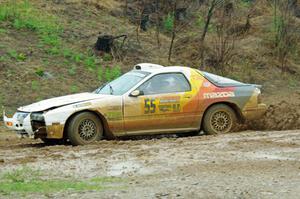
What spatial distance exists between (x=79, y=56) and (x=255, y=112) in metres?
9.49

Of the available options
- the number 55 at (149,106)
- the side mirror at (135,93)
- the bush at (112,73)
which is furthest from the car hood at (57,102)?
the bush at (112,73)

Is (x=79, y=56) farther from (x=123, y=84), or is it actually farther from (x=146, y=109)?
(x=146, y=109)

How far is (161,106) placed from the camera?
12500mm

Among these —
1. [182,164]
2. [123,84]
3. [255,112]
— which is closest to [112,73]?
[123,84]

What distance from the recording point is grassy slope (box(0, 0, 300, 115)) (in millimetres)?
19172

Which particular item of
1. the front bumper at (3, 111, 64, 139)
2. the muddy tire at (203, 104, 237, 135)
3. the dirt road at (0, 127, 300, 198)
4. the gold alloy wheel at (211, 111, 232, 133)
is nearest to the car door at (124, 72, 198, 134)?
the muddy tire at (203, 104, 237, 135)

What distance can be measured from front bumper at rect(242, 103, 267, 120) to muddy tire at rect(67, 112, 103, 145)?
120 inches

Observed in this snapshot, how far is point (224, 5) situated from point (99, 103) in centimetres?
1577

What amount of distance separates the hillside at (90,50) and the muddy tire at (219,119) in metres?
6.29

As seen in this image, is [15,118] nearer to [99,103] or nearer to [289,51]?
[99,103]

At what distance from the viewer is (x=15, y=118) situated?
12.1 m

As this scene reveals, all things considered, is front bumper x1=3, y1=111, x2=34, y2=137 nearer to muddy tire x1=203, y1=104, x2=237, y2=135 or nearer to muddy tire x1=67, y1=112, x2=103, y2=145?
muddy tire x1=67, y1=112, x2=103, y2=145

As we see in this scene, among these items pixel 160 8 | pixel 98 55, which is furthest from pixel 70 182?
pixel 160 8

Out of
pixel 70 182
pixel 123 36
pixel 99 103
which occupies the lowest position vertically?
pixel 70 182
